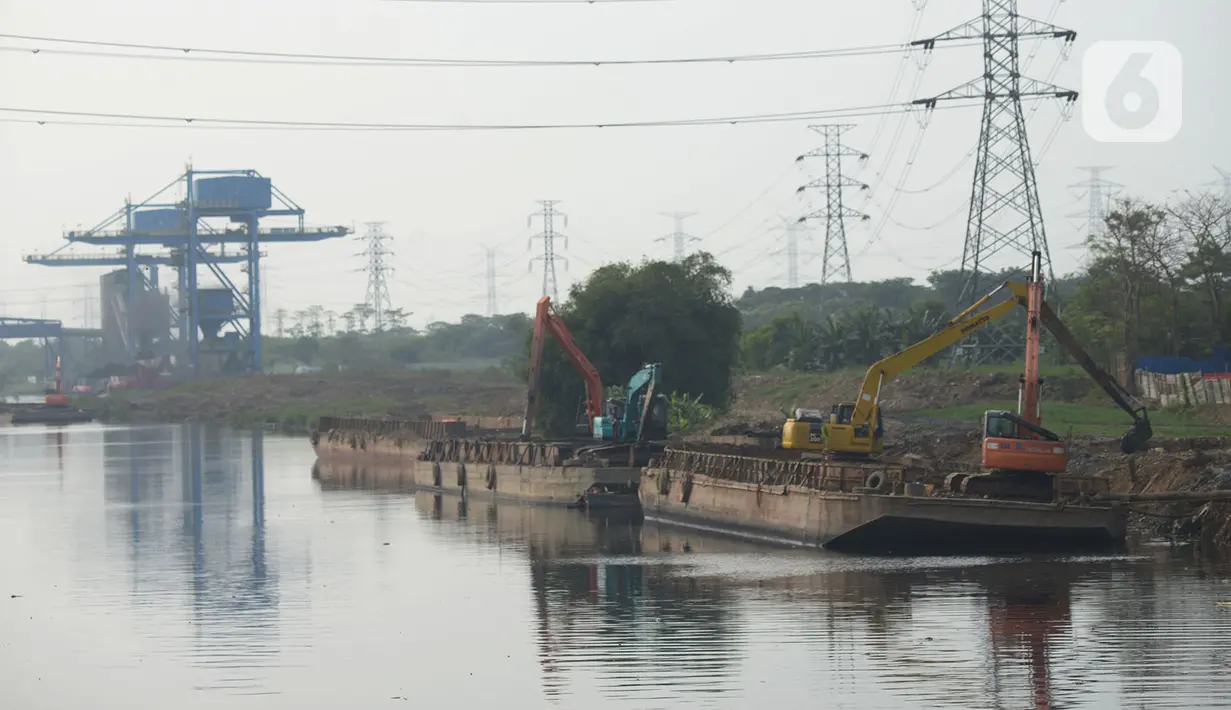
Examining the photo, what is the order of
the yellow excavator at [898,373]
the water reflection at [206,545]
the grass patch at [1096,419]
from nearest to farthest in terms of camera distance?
the water reflection at [206,545]
the yellow excavator at [898,373]
the grass patch at [1096,419]

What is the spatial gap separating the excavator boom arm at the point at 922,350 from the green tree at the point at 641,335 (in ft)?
101

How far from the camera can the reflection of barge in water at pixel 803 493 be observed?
117 feet

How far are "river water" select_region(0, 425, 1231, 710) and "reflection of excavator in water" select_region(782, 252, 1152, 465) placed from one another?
2.33 metres

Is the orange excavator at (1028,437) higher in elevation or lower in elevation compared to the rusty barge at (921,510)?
higher

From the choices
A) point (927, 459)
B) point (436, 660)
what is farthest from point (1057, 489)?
point (436, 660)

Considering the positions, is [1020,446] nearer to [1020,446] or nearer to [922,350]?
[1020,446]

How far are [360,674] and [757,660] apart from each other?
5.78 meters

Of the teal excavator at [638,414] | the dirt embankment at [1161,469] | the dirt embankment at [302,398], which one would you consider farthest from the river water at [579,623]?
the dirt embankment at [302,398]

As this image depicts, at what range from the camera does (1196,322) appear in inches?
2731

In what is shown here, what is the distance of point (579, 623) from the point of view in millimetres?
29906

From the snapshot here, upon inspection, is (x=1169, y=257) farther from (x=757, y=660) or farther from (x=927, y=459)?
(x=757, y=660)

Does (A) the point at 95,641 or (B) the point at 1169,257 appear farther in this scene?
(B) the point at 1169,257

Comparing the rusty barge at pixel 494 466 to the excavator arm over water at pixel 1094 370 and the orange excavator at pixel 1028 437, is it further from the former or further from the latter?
the orange excavator at pixel 1028 437

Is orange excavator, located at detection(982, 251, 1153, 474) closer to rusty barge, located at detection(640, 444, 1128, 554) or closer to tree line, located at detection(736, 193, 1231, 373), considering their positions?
rusty barge, located at detection(640, 444, 1128, 554)
